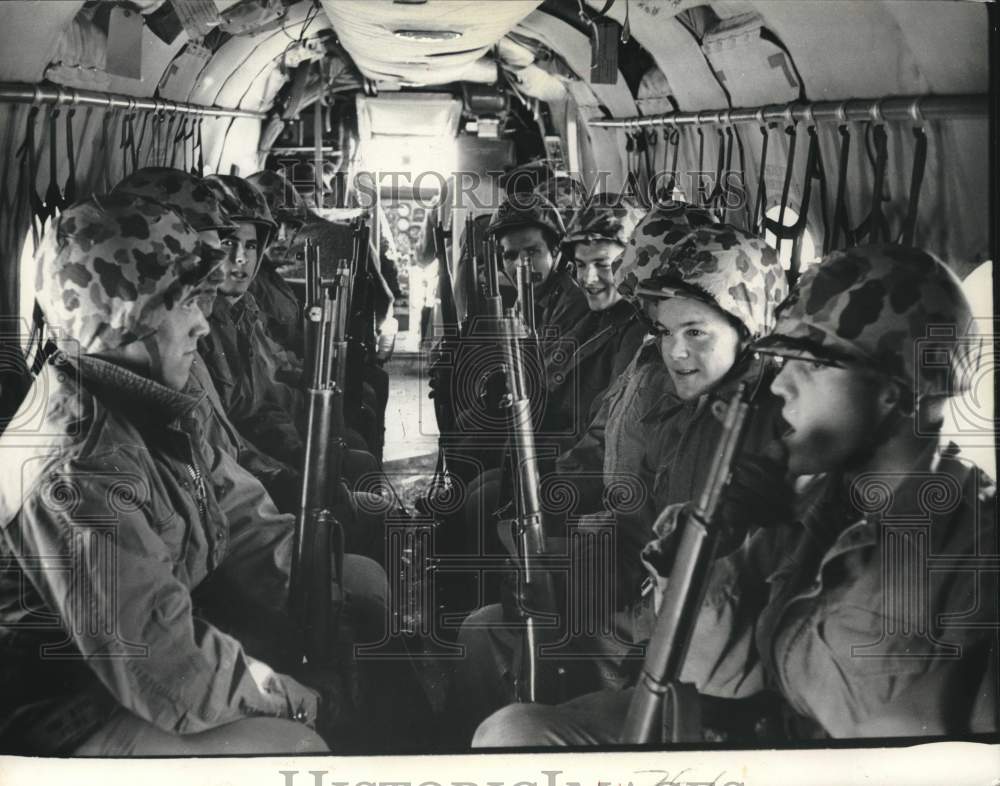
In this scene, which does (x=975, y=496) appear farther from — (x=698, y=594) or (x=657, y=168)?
(x=657, y=168)

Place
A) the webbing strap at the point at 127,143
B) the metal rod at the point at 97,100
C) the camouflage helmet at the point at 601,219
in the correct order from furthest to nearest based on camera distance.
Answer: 1. the camouflage helmet at the point at 601,219
2. the webbing strap at the point at 127,143
3. the metal rod at the point at 97,100

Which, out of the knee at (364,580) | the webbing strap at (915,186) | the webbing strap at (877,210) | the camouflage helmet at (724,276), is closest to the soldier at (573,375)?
the camouflage helmet at (724,276)

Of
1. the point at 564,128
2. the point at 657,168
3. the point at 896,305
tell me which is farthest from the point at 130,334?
the point at 896,305

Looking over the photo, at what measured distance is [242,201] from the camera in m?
2.73

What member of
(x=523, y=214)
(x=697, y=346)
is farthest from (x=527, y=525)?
(x=523, y=214)

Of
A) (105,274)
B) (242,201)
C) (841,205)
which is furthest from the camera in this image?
(841,205)

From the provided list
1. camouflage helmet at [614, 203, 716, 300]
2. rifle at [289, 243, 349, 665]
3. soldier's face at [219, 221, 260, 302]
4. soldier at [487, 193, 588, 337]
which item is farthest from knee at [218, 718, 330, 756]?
camouflage helmet at [614, 203, 716, 300]

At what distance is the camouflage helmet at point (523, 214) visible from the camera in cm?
279

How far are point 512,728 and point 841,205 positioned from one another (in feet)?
5.21

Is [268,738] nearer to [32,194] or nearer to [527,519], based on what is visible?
[527,519]

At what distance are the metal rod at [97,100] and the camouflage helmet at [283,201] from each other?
176 mm

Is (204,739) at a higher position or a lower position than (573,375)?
lower

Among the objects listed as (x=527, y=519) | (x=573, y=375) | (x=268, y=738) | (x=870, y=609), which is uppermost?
(x=573, y=375)

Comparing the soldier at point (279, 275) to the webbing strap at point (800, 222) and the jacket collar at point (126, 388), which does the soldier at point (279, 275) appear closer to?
the jacket collar at point (126, 388)
